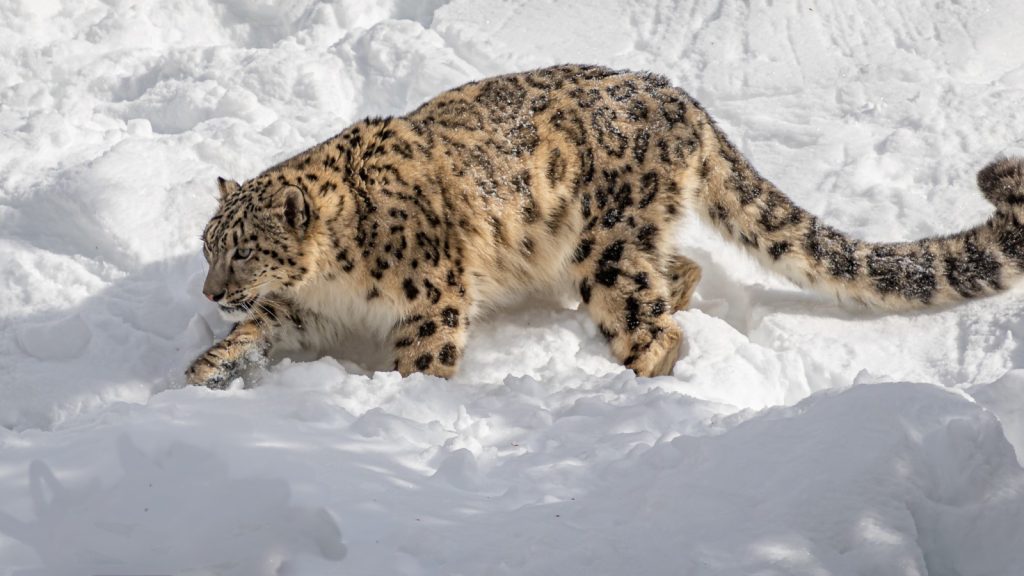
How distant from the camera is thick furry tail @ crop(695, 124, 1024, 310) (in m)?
6.21

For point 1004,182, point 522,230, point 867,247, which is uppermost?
point 1004,182

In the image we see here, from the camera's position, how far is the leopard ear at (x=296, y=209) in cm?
581

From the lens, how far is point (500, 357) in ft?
19.7

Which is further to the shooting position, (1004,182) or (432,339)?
(1004,182)

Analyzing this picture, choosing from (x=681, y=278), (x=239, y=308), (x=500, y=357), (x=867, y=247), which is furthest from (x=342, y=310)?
(x=867, y=247)

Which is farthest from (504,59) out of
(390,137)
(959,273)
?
(959,273)

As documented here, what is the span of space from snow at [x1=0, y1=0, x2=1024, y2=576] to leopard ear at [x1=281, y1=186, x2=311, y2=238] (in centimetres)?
82

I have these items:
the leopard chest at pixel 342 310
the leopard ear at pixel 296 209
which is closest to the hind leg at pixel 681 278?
the leopard chest at pixel 342 310

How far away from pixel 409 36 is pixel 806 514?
→ 6738 millimetres

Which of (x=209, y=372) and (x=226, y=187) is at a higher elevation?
(x=226, y=187)

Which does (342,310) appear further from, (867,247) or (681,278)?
(867,247)

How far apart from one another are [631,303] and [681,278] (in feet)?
1.55

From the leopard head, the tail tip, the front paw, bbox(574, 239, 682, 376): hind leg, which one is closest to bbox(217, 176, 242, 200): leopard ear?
the leopard head

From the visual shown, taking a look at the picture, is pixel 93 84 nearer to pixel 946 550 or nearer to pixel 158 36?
pixel 158 36
